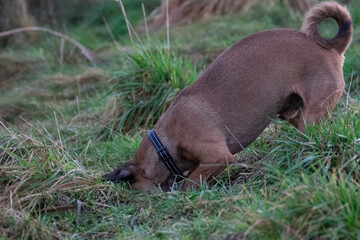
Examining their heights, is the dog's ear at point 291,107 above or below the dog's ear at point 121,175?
above

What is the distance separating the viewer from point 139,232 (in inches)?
148

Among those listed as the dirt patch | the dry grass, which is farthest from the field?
the dry grass

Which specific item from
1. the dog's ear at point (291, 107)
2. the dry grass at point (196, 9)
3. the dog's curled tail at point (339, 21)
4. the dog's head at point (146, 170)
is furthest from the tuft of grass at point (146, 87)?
the dry grass at point (196, 9)

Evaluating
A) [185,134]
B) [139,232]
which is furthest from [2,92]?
[139,232]

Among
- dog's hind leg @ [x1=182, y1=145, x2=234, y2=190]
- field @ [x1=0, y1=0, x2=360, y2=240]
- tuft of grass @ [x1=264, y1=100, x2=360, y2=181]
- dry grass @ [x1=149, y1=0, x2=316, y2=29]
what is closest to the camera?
field @ [x1=0, y1=0, x2=360, y2=240]

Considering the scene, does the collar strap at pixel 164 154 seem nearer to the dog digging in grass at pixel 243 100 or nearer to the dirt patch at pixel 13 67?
the dog digging in grass at pixel 243 100

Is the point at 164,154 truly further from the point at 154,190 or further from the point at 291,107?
the point at 291,107

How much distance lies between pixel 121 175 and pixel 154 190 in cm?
29

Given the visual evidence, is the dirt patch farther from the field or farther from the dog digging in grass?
the dog digging in grass

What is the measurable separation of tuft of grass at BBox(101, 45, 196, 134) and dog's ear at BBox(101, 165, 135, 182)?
166 cm

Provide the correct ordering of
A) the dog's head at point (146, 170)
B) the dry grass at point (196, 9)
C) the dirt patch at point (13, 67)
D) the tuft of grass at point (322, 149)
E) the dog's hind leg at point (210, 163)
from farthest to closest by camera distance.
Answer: the dry grass at point (196, 9) < the dirt patch at point (13, 67) < the dog's head at point (146, 170) < the dog's hind leg at point (210, 163) < the tuft of grass at point (322, 149)

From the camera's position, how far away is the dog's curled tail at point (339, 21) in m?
4.58

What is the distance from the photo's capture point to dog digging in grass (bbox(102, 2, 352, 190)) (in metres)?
4.45

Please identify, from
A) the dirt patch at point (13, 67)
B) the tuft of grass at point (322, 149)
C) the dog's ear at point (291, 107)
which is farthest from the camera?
the dirt patch at point (13, 67)
